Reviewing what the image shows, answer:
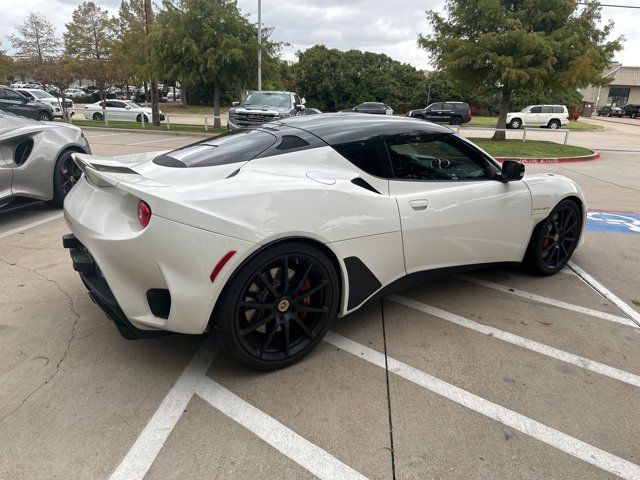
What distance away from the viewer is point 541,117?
101 feet

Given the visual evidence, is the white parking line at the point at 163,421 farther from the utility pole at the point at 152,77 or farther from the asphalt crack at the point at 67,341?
the utility pole at the point at 152,77

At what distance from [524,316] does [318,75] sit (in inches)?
1678

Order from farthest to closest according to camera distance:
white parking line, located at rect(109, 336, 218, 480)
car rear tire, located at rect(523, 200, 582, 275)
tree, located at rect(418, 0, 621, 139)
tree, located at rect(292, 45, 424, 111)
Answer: tree, located at rect(292, 45, 424, 111), tree, located at rect(418, 0, 621, 139), car rear tire, located at rect(523, 200, 582, 275), white parking line, located at rect(109, 336, 218, 480)

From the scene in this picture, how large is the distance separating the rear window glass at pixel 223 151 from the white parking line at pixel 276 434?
4.12 feet

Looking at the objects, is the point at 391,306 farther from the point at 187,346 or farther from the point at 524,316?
the point at 187,346

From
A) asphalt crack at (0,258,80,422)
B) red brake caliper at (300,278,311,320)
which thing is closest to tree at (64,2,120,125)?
asphalt crack at (0,258,80,422)

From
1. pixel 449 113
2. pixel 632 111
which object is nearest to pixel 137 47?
pixel 449 113

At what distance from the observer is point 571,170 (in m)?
11.5

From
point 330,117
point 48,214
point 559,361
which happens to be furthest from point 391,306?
point 48,214

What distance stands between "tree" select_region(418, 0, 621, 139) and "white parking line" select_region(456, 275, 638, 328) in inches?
528

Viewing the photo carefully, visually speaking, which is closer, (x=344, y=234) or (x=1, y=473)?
(x=1, y=473)

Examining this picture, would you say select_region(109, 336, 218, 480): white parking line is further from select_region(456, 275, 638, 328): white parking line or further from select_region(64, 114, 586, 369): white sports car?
select_region(456, 275, 638, 328): white parking line

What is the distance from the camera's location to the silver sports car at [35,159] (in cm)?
486

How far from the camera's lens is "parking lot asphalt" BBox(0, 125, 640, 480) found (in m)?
2.00
